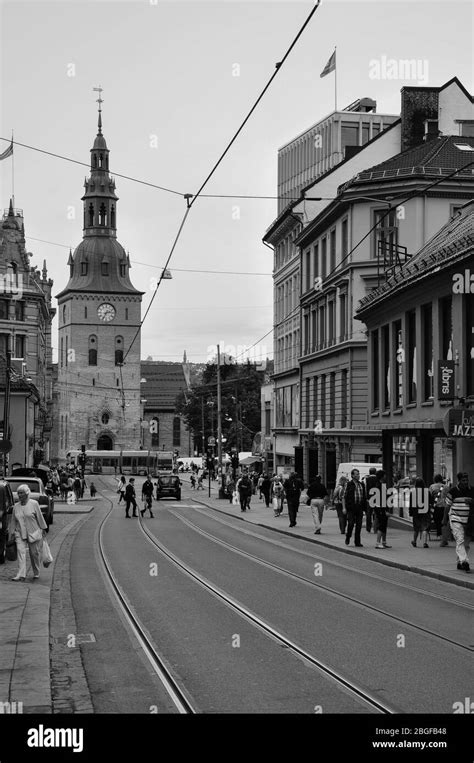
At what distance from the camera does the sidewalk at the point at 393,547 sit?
66.1ft

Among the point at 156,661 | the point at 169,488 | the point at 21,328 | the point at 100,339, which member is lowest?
the point at 169,488

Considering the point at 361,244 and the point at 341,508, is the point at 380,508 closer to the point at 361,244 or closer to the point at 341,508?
the point at 341,508

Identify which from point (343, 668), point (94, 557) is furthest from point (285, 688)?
point (94, 557)

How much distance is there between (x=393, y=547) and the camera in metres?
25.7

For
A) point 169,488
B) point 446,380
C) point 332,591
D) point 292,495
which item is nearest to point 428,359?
point 446,380

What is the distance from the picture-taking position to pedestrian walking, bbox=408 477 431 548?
24578 millimetres

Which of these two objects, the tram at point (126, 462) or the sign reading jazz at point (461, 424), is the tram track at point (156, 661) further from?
the tram at point (126, 462)

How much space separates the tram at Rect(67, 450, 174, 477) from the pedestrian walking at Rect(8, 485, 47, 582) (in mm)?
96360

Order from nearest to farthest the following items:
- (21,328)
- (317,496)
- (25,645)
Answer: (25,645)
(317,496)
(21,328)

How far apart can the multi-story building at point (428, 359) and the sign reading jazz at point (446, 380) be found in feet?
0.08

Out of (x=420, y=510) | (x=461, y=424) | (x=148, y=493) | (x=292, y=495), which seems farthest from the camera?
(x=148, y=493)

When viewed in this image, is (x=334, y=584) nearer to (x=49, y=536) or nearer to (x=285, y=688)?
(x=285, y=688)

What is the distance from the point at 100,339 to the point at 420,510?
123 m

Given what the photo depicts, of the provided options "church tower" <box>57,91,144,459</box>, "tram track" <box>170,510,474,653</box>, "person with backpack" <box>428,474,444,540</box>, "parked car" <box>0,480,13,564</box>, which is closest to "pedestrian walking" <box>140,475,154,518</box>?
"tram track" <box>170,510,474,653</box>
